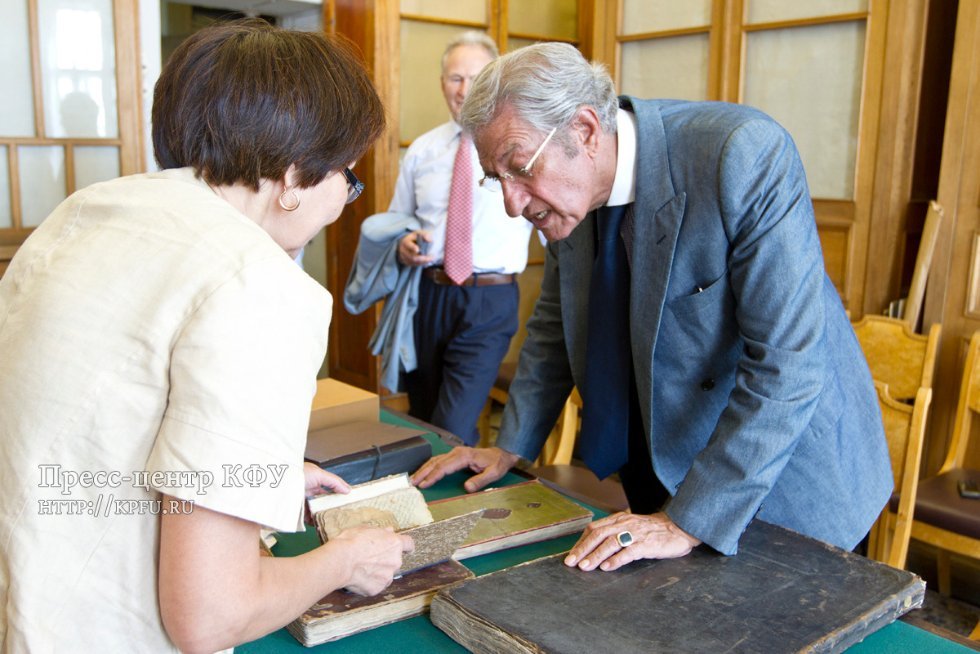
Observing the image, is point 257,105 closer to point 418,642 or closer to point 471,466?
point 418,642

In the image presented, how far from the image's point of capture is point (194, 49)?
1.00 meters

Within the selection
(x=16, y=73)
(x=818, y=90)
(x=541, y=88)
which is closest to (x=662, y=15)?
(x=818, y=90)

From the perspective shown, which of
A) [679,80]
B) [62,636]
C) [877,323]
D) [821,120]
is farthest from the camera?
[679,80]

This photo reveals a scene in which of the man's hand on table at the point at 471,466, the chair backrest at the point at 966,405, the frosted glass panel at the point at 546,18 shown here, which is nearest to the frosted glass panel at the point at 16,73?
the frosted glass panel at the point at 546,18

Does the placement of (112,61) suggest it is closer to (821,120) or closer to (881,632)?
(821,120)

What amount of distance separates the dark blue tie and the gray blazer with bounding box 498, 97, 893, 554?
5 cm

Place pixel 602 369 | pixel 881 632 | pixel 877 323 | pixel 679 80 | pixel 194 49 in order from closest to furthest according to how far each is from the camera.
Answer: pixel 194 49
pixel 881 632
pixel 602 369
pixel 877 323
pixel 679 80

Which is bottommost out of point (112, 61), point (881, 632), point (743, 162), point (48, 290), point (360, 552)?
point (881, 632)

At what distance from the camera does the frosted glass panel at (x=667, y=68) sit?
3936 mm

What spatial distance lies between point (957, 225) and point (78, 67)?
3.50 m

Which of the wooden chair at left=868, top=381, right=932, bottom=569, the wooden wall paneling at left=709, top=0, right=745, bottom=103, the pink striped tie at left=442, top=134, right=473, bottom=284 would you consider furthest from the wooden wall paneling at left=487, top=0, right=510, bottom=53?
the wooden chair at left=868, top=381, right=932, bottom=569

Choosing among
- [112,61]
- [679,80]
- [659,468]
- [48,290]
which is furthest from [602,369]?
[112,61]

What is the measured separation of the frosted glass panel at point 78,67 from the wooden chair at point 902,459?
324 cm

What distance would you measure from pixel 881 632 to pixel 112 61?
3.66 metres
